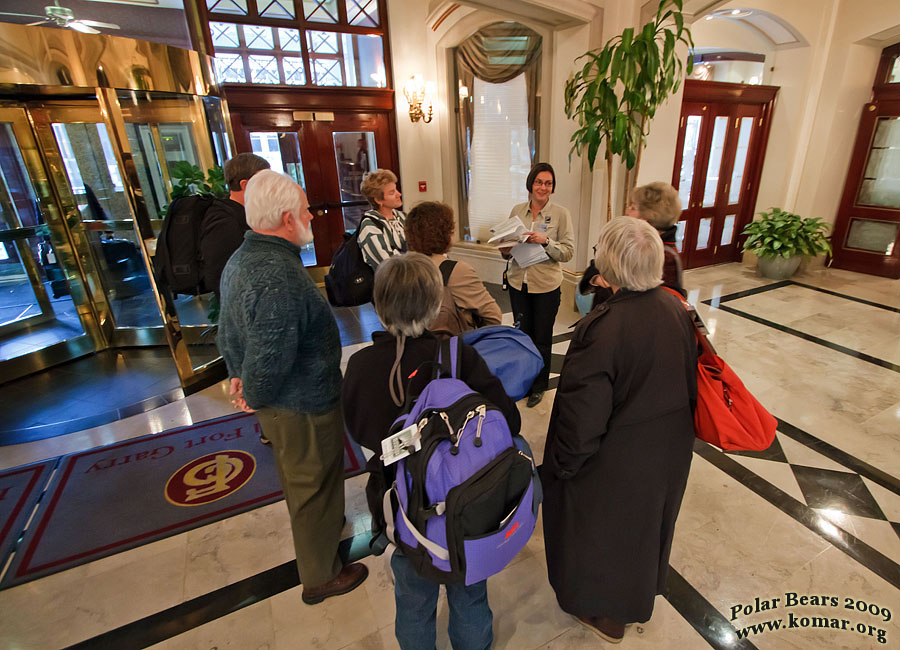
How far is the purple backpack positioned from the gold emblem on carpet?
67.1 inches

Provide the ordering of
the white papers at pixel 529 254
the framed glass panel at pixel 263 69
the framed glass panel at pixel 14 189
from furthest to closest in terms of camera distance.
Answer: the framed glass panel at pixel 263 69 → the framed glass panel at pixel 14 189 → the white papers at pixel 529 254

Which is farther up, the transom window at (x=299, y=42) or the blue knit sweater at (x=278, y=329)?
the transom window at (x=299, y=42)

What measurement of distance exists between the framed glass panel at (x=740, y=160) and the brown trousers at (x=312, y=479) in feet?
22.5

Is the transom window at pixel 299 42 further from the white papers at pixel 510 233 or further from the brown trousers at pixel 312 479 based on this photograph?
the brown trousers at pixel 312 479

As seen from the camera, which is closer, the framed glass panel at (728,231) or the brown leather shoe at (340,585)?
the brown leather shoe at (340,585)

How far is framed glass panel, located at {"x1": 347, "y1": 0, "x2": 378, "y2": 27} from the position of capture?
5550 millimetres

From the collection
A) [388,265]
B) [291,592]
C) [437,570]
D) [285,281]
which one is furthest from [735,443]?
[291,592]


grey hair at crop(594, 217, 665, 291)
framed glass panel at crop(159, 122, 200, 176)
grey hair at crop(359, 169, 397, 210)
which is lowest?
grey hair at crop(594, 217, 665, 291)

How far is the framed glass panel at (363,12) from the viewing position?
18.2 ft

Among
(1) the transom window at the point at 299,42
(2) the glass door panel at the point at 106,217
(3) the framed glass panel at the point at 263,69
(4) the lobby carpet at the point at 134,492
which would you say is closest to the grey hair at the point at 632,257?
(4) the lobby carpet at the point at 134,492

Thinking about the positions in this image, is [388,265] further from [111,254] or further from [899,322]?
[899,322]

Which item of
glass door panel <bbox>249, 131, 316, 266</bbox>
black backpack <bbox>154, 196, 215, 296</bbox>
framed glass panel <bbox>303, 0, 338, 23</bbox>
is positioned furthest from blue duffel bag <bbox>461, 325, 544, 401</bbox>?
framed glass panel <bbox>303, 0, 338, 23</bbox>

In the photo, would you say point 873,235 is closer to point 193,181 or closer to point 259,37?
point 193,181

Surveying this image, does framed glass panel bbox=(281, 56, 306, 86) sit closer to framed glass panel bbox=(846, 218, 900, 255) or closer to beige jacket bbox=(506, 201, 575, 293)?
beige jacket bbox=(506, 201, 575, 293)
